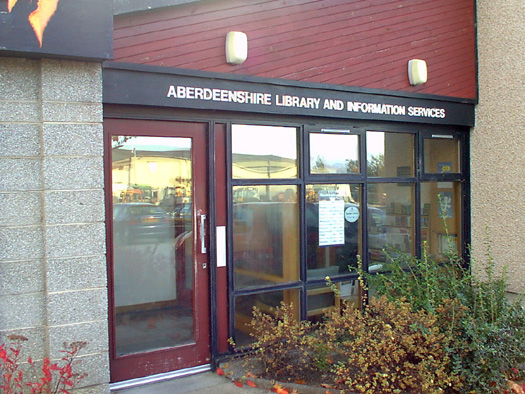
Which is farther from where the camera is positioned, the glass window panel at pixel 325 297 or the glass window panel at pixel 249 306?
the glass window panel at pixel 325 297

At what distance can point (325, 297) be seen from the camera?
5.66 m

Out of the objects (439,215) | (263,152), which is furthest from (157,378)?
(439,215)

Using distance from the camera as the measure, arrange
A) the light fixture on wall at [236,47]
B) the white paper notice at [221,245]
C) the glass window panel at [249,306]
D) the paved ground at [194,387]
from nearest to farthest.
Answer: the paved ground at [194,387] < the light fixture on wall at [236,47] < the white paper notice at [221,245] < the glass window panel at [249,306]

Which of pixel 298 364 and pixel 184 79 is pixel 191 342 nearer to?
pixel 298 364

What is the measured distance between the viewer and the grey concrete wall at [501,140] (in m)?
6.20

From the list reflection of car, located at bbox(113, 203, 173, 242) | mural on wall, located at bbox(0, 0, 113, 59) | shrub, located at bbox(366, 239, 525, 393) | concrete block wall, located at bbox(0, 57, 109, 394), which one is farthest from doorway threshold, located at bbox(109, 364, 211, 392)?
mural on wall, located at bbox(0, 0, 113, 59)

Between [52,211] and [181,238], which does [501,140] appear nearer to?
[181,238]

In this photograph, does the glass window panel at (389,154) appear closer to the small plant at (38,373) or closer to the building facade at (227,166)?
the building facade at (227,166)

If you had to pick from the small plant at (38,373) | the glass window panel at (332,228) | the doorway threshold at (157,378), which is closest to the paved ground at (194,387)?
the doorway threshold at (157,378)

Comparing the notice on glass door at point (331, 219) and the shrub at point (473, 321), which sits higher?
Result: the notice on glass door at point (331, 219)

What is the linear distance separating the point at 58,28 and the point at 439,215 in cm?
485

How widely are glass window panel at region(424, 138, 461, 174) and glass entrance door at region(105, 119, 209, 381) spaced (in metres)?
3.01

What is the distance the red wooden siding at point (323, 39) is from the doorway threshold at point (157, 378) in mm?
2731

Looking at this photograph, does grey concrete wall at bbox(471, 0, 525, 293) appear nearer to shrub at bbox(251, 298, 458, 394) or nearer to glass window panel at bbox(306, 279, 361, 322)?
glass window panel at bbox(306, 279, 361, 322)
